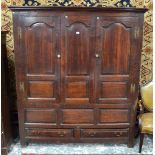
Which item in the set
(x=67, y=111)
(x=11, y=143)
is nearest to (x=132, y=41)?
(x=67, y=111)

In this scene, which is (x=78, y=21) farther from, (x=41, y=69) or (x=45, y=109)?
(x=45, y=109)

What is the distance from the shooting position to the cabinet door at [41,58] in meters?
2.60

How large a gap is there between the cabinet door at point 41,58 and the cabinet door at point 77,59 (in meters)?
0.10

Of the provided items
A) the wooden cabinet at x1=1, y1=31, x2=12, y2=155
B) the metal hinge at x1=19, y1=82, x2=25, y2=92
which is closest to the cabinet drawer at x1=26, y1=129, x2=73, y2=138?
the wooden cabinet at x1=1, y1=31, x2=12, y2=155

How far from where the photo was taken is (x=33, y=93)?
2.83m

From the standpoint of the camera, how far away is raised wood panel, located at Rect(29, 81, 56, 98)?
2.78m

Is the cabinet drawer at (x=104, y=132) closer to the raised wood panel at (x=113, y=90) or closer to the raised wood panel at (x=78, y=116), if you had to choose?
the raised wood panel at (x=78, y=116)

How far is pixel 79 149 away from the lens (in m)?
3.01

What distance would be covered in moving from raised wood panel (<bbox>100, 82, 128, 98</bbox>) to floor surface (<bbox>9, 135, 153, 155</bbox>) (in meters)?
0.74

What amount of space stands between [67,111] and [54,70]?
22.2 inches

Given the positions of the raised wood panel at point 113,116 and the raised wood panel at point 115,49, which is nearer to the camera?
the raised wood panel at point 115,49

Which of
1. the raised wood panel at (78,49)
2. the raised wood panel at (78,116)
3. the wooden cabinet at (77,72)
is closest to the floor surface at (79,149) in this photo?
the wooden cabinet at (77,72)

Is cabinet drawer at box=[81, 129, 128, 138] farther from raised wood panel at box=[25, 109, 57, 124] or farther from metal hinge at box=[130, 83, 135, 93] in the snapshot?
metal hinge at box=[130, 83, 135, 93]

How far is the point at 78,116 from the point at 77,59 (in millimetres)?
745
